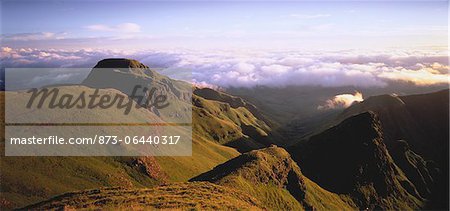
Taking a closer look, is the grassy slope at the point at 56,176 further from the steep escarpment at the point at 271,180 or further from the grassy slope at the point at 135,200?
the grassy slope at the point at 135,200

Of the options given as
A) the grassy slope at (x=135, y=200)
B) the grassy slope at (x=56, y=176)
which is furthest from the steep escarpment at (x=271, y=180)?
the grassy slope at (x=135, y=200)

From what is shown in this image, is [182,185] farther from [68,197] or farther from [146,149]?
[146,149]

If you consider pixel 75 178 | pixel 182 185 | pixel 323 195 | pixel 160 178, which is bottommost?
pixel 323 195

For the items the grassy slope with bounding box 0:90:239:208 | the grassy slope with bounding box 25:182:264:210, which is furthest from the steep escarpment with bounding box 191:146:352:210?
the grassy slope with bounding box 25:182:264:210

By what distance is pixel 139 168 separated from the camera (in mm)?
146500

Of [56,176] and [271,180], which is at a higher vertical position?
[56,176]

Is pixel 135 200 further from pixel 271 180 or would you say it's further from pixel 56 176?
pixel 271 180

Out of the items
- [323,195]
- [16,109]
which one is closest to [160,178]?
[16,109]

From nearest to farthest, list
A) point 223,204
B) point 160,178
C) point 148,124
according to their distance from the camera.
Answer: point 223,204
point 160,178
point 148,124

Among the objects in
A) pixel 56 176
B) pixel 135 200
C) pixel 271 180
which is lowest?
pixel 271 180

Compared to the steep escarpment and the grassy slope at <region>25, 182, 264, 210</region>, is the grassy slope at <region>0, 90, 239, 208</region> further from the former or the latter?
the grassy slope at <region>25, 182, 264, 210</region>

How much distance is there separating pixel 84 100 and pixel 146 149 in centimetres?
3568

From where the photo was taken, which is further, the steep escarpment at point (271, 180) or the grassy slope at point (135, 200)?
the steep escarpment at point (271, 180)

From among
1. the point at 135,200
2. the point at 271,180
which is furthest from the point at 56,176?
the point at 271,180
